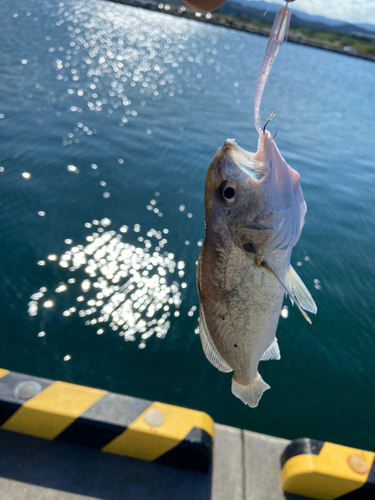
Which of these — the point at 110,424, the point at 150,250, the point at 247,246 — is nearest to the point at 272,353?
A: the point at 247,246

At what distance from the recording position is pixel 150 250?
7.97 meters

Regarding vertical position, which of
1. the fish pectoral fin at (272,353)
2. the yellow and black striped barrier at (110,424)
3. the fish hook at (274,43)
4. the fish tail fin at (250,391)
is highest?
the fish hook at (274,43)

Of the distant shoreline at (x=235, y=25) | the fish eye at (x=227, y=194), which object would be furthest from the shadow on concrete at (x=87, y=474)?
the distant shoreline at (x=235, y=25)

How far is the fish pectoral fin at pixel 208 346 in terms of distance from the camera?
2486 mm

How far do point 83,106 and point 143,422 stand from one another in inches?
560

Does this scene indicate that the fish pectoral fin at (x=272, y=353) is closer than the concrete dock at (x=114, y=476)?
Yes

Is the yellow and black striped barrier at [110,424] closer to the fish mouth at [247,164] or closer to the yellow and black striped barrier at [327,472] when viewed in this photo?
the yellow and black striped barrier at [327,472]

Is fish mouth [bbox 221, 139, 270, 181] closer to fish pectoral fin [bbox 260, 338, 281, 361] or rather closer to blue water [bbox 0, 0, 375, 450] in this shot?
fish pectoral fin [bbox 260, 338, 281, 361]

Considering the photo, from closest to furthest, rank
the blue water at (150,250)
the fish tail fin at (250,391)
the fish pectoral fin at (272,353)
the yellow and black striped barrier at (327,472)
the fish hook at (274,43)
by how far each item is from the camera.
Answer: the fish hook at (274,43), the fish tail fin at (250,391), the fish pectoral fin at (272,353), the yellow and black striped barrier at (327,472), the blue water at (150,250)

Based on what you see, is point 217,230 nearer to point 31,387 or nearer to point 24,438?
point 31,387

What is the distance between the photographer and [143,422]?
371cm

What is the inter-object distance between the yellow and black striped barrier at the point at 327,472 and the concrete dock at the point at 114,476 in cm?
24

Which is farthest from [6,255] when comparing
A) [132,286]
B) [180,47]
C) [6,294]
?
[180,47]

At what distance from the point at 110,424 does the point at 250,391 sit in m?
1.84
